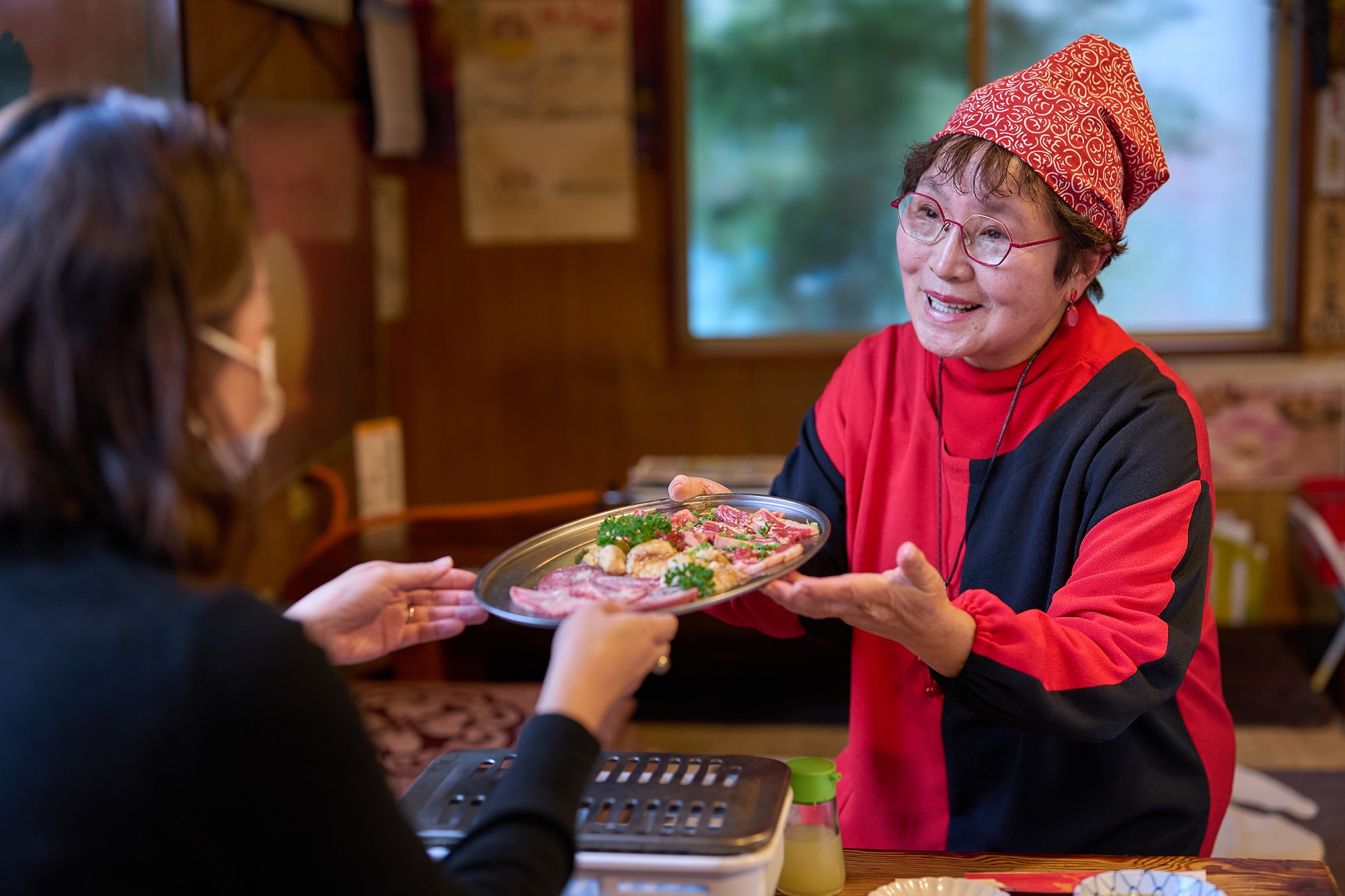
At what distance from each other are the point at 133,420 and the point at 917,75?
324 cm

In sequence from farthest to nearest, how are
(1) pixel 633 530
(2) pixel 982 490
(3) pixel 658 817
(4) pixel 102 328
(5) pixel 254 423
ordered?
(2) pixel 982 490
(1) pixel 633 530
(3) pixel 658 817
(5) pixel 254 423
(4) pixel 102 328

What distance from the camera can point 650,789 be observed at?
1.13 meters

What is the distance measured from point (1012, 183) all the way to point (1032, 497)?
15.8 inches

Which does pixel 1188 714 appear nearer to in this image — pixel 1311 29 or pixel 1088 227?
pixel 1088 227

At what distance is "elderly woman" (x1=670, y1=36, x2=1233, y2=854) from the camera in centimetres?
134

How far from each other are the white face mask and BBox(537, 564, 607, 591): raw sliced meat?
0.41m

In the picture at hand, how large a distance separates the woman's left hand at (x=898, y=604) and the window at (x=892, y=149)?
2584 mm

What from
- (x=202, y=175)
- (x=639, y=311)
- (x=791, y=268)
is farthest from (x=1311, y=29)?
(x=202, y=175)

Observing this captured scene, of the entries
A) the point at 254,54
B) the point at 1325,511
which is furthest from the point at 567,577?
the point at 1325,511

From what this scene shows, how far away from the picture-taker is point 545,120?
3.64m

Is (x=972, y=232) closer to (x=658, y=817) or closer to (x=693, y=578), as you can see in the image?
(x=693, y=578)

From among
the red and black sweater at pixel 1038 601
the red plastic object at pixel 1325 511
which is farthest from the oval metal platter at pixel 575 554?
the red plastic object at pixel 1325 511

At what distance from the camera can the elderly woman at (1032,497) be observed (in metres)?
1.34

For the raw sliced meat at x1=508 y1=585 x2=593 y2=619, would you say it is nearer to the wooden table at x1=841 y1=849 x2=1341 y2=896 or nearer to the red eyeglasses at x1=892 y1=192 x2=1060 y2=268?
the wooden table at x1=841 y1=849 x2=1341 y2=896
